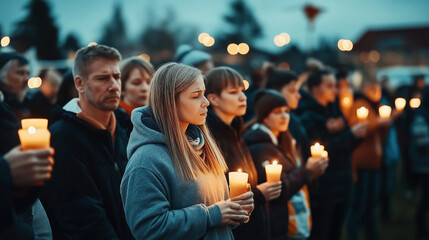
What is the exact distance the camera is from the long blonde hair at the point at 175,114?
8.09 ft

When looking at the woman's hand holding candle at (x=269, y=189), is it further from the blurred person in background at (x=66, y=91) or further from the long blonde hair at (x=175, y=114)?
the blurred person in background at (x=66, y=91)

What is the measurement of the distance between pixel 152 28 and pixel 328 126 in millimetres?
59021

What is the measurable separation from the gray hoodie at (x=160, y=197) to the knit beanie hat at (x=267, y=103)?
5.66 ft

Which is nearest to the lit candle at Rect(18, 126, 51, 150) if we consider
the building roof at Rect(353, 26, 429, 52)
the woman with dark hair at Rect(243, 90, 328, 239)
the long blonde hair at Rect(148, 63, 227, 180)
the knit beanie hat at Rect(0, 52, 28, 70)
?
the long blonde hair at Rect(148, 63, 227, 180)

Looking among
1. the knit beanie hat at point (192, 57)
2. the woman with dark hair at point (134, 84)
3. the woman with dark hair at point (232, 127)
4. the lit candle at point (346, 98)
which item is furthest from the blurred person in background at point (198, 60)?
the lit candle at point (346, 98)

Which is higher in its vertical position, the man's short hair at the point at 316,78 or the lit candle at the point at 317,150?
the man's short hair at the point at 316,78

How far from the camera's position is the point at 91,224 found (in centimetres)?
277

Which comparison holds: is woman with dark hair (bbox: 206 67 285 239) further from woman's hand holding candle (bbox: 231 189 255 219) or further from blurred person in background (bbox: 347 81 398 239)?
blurred person in background (bbox: 347 81 398 239)

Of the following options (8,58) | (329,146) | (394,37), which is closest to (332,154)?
(329,146)

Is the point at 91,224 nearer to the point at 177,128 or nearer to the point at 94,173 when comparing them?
the point at 94,173

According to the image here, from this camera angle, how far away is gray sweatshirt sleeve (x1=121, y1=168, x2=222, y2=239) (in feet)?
7.53

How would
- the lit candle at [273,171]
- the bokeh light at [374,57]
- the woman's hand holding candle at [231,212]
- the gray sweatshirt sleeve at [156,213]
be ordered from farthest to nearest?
the bokeh light at [374,57]
the lit candle at [273,171]
the woman's hand holding candle at [231,212]
the gray sweatshirt sleeve at [156,213]

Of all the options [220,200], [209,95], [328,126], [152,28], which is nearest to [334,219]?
[328,126]

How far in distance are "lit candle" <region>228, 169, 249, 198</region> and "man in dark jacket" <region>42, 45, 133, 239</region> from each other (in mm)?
928
